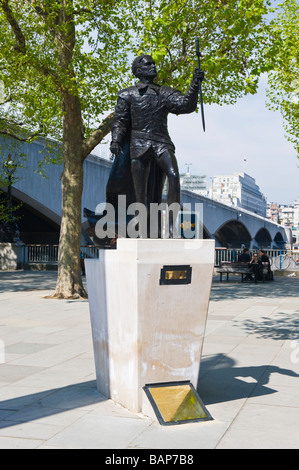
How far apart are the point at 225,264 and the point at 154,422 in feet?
55.9

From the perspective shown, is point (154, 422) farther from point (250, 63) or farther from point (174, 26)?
point (250, 63)

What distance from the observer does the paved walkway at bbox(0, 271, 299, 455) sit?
4301 mm

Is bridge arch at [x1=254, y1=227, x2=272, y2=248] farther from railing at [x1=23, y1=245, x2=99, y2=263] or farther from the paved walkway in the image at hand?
the paved walkway

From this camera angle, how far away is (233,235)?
89.5 meters

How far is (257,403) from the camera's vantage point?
5.30 m

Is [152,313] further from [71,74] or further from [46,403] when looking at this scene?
[71,74]

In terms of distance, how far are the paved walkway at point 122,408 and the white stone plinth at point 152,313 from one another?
1.24ft

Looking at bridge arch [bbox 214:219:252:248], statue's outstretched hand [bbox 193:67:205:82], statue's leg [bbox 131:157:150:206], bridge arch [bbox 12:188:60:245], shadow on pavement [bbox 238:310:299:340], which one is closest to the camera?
statue's outstretched hand [bbox 193:67:205:82]

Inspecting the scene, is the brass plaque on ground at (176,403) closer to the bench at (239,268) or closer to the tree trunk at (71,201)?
the tree trunk at (71,201)

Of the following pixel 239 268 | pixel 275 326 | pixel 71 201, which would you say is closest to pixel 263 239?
pixel 239 268

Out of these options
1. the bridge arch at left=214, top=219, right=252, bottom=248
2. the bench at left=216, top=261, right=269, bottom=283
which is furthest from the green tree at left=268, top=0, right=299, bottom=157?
the bridge arch at left=214, top=219, right=252, bottom=248

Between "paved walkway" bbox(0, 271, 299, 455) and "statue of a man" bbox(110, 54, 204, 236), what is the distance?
187 cm

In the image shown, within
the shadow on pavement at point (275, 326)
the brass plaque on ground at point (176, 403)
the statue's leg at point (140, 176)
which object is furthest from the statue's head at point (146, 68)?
the shadow on pavement at point (275, 326)
